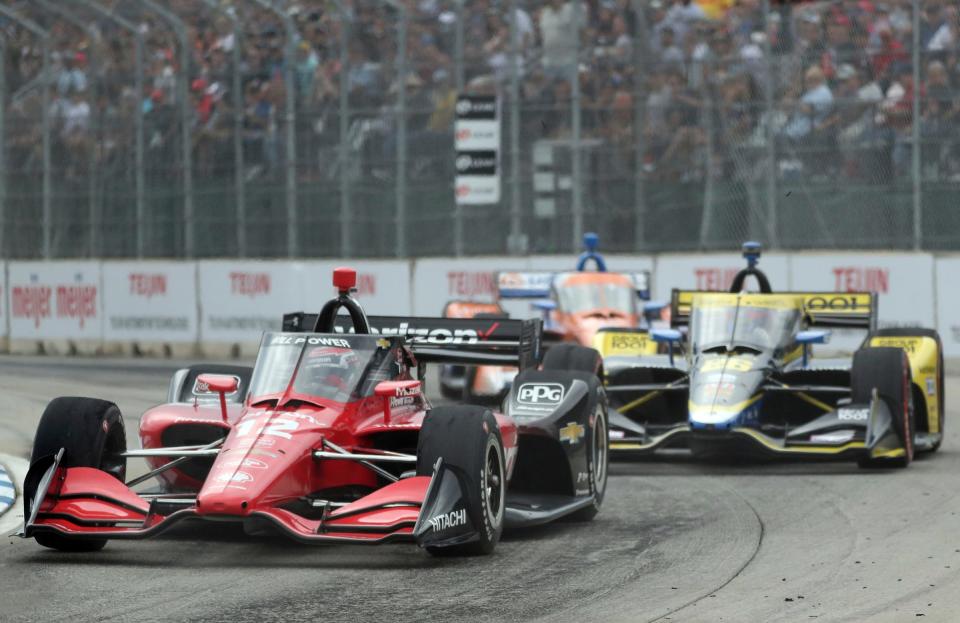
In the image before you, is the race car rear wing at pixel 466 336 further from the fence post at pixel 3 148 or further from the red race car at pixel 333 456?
the fence post at pixel 3 148

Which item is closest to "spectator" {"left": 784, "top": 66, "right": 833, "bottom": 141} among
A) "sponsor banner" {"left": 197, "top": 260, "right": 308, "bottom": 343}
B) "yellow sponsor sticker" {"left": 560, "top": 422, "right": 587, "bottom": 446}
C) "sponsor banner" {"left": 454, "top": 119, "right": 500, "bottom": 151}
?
"sponsor banner" {"left": 454, "top": 119, "right": 500, "bottom": 151}

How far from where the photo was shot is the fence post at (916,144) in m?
20.6

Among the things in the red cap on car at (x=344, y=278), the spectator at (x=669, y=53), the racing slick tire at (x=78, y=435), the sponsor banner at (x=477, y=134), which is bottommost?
the racing slick tire at (x=78, y=435)

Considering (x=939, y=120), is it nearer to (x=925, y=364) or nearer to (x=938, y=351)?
(x=938, y=351)

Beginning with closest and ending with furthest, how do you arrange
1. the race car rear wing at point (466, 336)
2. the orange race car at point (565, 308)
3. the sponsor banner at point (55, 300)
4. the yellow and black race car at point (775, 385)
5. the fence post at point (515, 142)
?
the race car rear wing at point (466, 336)
the yellow and black race car at point (775, 385)
the orange race car at point (565, 308)
the fence post at point (515, 142)
the sponsor banner at point (55, 300)

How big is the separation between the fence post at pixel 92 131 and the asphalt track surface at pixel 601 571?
15.0m

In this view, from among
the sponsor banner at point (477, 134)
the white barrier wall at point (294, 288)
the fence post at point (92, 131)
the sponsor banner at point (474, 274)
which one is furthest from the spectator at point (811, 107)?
the fence post at point (92, 131)

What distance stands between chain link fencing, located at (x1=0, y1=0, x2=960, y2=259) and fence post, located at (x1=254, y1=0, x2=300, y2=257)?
34 mm

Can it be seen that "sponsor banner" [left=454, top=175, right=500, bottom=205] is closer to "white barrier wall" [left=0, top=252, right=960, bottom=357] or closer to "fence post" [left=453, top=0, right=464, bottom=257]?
"fence post" [left=453, top=0, right=464, bottom=257]

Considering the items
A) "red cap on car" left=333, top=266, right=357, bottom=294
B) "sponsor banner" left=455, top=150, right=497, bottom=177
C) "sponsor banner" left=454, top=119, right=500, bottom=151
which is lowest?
"red cap on car" left=333, top=266, right=357, bottom=294

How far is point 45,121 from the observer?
2555 cm

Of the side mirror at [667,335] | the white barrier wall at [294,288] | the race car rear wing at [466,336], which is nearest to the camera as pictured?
the race car rear wing at [466,336]

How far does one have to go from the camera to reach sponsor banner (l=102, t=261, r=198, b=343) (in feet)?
80.3

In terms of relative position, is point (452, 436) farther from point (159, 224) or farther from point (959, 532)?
point (159, 224)
